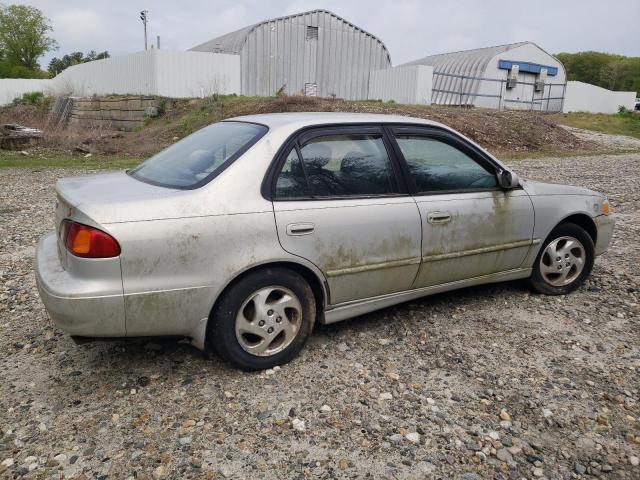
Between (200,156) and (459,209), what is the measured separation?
188 centimetres

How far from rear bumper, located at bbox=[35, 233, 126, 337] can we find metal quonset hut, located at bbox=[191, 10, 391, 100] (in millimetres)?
21777

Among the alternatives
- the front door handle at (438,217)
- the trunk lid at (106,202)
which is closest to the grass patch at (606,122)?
the front door handle at (438,217)

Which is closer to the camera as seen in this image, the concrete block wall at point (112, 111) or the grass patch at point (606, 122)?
the concrete block wall at point (112, 111)

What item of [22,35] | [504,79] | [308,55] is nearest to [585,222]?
[308,55]

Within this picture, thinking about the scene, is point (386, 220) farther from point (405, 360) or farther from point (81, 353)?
point (81, 353)

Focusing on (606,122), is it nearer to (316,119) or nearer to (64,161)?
(64,161)

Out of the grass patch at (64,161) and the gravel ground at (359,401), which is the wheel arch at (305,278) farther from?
the grass patch at (64,161)

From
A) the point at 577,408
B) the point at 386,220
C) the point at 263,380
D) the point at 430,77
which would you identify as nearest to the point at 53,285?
the point at 263,380

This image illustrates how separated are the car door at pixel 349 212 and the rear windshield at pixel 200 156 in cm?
32

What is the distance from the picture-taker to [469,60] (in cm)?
3238

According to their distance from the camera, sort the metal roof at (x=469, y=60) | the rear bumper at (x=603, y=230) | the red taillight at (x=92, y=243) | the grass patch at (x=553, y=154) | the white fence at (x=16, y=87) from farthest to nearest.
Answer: the white fence at (x=16, y=87)
the metal roof at (x=469, y=60)
the grass patch at (x=553, y=154)
the rear bumper at (x=603, y=230)
the red taillight at (x=92, y=243)

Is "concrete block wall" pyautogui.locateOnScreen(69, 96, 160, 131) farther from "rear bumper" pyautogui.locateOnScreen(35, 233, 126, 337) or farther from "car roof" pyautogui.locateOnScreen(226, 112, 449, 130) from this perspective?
"rear bumper" pyautogui.locateOnScreen(35, 233, 126, 337)

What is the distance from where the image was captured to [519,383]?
3320 millimetres

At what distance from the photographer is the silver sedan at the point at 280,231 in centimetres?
292
